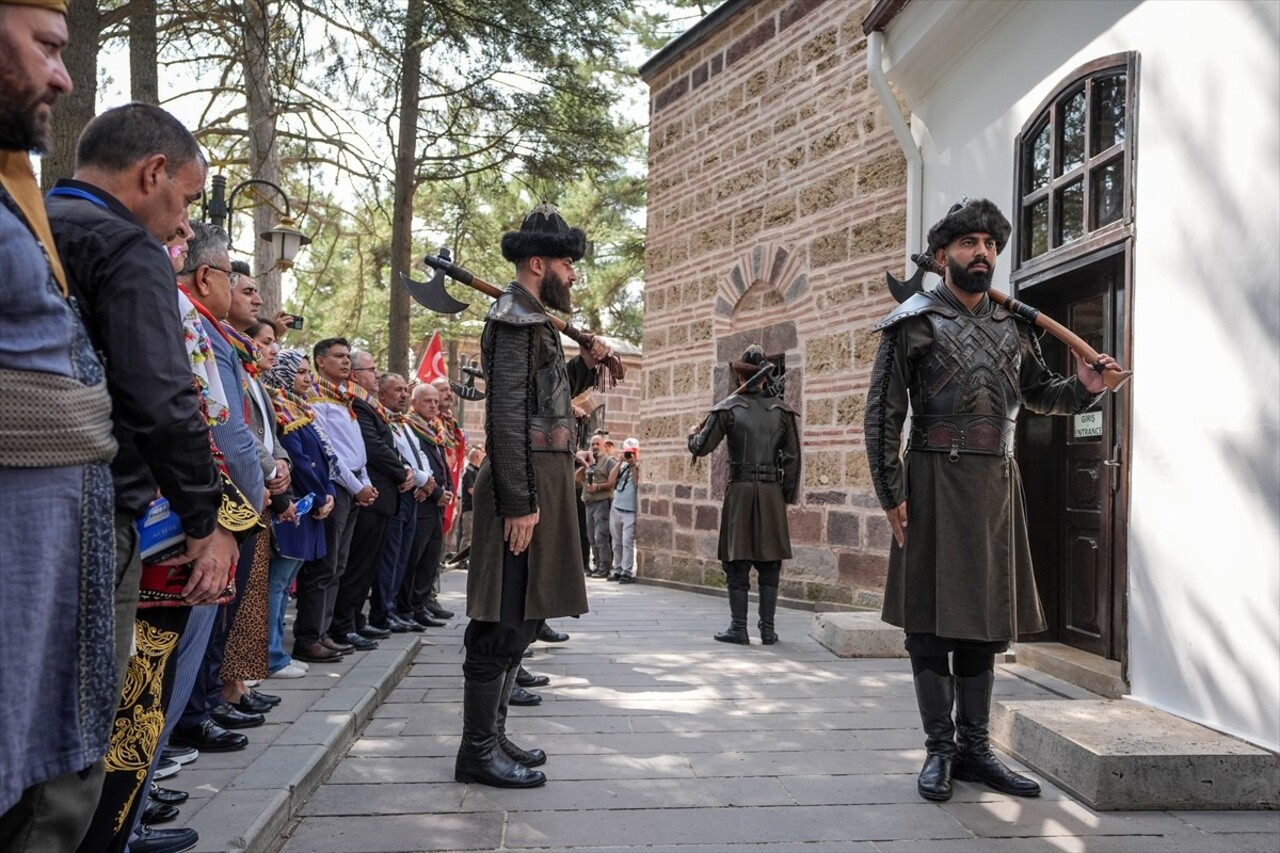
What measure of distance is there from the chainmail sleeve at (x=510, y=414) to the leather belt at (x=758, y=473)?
3873 millimetres

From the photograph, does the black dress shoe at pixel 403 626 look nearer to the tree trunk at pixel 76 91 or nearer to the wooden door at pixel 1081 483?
the tree trunk at pixel 76 91

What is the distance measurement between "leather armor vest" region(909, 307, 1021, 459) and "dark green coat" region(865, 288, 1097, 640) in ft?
0.10

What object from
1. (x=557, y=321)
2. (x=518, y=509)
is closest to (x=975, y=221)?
(x=557, y=321)

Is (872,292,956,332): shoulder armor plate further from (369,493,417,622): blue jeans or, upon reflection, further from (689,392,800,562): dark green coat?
(369,493,417,622): blue jeans

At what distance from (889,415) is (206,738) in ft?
9.34

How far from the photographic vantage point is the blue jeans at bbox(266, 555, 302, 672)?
5.36m

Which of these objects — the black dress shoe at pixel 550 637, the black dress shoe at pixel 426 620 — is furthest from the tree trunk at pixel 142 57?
the black dress shoe at pixel 550 637

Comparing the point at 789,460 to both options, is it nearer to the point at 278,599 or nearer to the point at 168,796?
the point at 278,599

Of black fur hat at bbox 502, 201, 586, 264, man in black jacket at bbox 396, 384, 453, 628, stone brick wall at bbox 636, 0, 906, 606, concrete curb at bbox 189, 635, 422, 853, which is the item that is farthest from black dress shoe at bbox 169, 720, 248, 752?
stone brick wall at bbox 636, 0, 906, 606

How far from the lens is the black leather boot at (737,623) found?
290 inches

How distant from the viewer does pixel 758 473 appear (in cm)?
748

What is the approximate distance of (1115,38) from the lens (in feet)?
17.9

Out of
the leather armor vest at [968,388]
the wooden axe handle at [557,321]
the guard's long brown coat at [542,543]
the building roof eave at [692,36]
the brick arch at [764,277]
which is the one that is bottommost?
the guard's long brown coat at [542,543]

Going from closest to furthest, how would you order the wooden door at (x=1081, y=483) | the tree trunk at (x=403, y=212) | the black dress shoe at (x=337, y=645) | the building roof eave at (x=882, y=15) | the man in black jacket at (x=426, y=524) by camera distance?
the wooden door at (x=1081, y=483), the black dress shoe at (x=337, y=645), the man in black jacket at (x=426, y=524), the building roof eave at (x=882, y=15), the tree trunk at (x=403, y=212)
